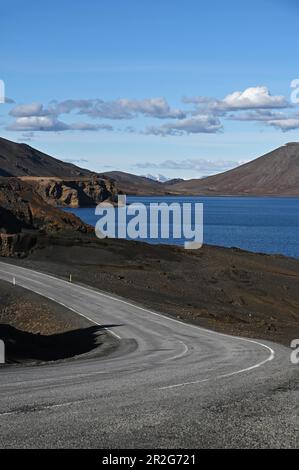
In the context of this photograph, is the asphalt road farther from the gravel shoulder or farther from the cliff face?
the cliff face

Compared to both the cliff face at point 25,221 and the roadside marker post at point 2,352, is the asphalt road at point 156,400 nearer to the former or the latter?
the roadside marker post at point 2,352

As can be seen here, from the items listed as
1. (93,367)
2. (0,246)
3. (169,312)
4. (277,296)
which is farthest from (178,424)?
(0,246)

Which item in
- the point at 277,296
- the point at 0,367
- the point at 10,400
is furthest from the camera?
the point at 277,296

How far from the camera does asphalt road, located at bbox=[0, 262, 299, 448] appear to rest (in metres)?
9.65

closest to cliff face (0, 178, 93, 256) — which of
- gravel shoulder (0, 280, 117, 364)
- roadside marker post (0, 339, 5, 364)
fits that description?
gravel shoulder (0, 280, 117, 364)

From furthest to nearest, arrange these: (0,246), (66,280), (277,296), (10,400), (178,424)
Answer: (0,246) → (277,296) → (66,280) → (10,400) → (178,424)

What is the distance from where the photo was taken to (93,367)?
17328 millimetres

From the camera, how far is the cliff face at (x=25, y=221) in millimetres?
62281

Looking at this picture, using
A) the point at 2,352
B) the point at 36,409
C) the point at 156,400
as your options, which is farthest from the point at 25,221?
the point at 36,409

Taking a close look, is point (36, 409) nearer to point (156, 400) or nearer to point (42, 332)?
point (156, 400)

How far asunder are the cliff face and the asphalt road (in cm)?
4129
